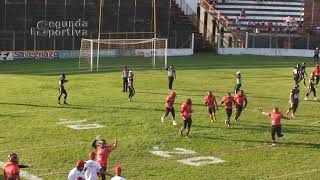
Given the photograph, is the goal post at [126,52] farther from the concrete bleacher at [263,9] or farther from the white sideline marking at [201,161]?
the white sideline marking at [201,161]

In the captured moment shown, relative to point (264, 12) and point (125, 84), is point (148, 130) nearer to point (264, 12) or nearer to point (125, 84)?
point (125, 84)

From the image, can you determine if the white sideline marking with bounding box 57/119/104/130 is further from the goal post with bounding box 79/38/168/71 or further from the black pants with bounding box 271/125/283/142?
the goal post with bounding box 79/38/168/71

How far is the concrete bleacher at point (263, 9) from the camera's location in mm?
73981

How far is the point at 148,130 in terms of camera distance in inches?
944

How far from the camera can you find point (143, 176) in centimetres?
1775

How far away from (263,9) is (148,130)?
54.5m

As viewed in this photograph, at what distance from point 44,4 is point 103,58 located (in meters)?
8.23

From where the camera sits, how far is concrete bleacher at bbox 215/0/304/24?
243 ft

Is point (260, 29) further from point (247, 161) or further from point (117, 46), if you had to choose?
point (247, 161)

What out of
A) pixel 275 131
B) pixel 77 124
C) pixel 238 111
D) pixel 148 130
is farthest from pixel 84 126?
pixel 275 131

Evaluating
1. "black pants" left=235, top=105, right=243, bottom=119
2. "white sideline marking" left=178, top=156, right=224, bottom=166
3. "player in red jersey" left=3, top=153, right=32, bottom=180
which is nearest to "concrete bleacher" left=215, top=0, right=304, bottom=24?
"black pants" left=235, top=105, right=243, bottom=119

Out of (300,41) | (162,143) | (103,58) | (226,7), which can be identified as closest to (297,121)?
(162,143)

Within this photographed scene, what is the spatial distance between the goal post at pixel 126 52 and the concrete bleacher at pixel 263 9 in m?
15.3

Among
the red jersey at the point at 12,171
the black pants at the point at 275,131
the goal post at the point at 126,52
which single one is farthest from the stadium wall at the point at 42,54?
the red jersey at the point at 12,171
